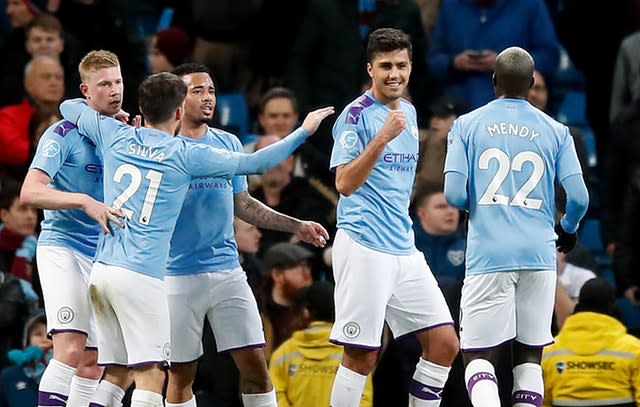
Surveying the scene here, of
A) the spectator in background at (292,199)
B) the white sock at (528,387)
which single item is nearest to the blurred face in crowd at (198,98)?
the white sock at (528,387)

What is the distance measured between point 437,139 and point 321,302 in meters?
2.83

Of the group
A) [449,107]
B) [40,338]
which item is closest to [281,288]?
[40,338]

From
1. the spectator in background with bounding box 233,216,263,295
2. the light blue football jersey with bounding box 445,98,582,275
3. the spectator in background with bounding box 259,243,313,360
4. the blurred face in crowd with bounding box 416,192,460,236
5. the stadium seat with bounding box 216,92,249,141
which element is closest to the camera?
the light blue football jersey with bounding box 445,98,582,275

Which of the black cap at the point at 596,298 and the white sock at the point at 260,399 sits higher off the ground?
the black cap at the point at 596,298

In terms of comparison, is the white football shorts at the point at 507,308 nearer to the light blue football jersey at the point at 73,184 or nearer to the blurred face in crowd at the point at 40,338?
the light blue football jersey at the point at 73,184

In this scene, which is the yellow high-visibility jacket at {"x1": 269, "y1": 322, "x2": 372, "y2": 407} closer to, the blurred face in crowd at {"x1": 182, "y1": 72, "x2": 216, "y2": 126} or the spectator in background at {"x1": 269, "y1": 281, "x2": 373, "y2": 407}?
the spectator in background at {"x1": 269, "y1": 281, "x2": 373, "y2": 407}

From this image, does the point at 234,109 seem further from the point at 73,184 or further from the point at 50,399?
the point at 50,399

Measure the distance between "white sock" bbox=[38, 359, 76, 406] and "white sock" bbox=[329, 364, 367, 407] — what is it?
1562 mm

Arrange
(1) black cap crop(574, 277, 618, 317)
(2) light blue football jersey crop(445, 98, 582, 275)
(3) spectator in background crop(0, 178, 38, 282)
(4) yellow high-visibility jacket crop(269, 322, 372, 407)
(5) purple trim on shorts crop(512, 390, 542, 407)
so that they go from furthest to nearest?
(3) spectator in background crop(0, 178, 38, 282) < (4) yellow high-visibility jacket crop(269, 322, 372, 407) < (1) black cap crop(574, 277, 618, 317) < (5) purple trim on shorts crop(512, 390, 542, 407) < (2) light blue football jersey crop(445, 98, 582, 275)

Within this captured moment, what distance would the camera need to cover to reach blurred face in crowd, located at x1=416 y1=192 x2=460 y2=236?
13.5m

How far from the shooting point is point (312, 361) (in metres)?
12.1

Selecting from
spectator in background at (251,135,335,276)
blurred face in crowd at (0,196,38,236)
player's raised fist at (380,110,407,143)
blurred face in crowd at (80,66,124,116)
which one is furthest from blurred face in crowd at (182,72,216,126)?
blurred face in crowd at (0,196,38,236)

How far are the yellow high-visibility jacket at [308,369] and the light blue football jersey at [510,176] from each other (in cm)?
233

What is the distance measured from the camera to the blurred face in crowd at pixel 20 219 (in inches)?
547
